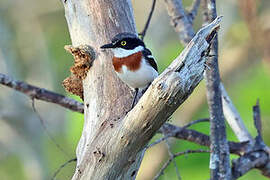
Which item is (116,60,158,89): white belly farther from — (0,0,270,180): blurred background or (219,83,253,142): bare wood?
(0,0,270,180): blurred background

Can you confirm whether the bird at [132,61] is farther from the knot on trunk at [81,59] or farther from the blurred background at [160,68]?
the blurred background at [160,68]

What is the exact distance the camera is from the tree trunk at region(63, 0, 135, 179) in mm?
3016

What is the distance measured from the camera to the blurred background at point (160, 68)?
6.09 meters

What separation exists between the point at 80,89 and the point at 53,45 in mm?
7453

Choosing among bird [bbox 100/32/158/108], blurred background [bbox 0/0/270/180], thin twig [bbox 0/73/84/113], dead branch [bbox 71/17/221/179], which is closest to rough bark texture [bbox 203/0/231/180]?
bird [bbox 100/32/158/108]

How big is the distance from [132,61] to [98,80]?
26cm

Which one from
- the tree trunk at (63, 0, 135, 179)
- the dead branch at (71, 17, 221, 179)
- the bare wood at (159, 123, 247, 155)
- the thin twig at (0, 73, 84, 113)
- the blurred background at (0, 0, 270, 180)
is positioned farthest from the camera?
the blurred background at (0, 0, 270, 180)

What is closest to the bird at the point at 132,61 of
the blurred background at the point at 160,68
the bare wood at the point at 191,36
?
the bare wood at the point at 191,36

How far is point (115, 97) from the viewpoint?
3.36m

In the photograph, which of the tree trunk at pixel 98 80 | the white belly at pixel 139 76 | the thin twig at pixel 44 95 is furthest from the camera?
the thin twig at pixel 44 95

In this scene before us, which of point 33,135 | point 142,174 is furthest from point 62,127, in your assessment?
point 142,174

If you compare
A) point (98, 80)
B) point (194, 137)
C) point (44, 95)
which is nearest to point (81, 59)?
point (98, 80)

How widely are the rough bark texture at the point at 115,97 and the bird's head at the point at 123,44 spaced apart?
0.11 meters

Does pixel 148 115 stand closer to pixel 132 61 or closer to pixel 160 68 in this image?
pixel 132 61
